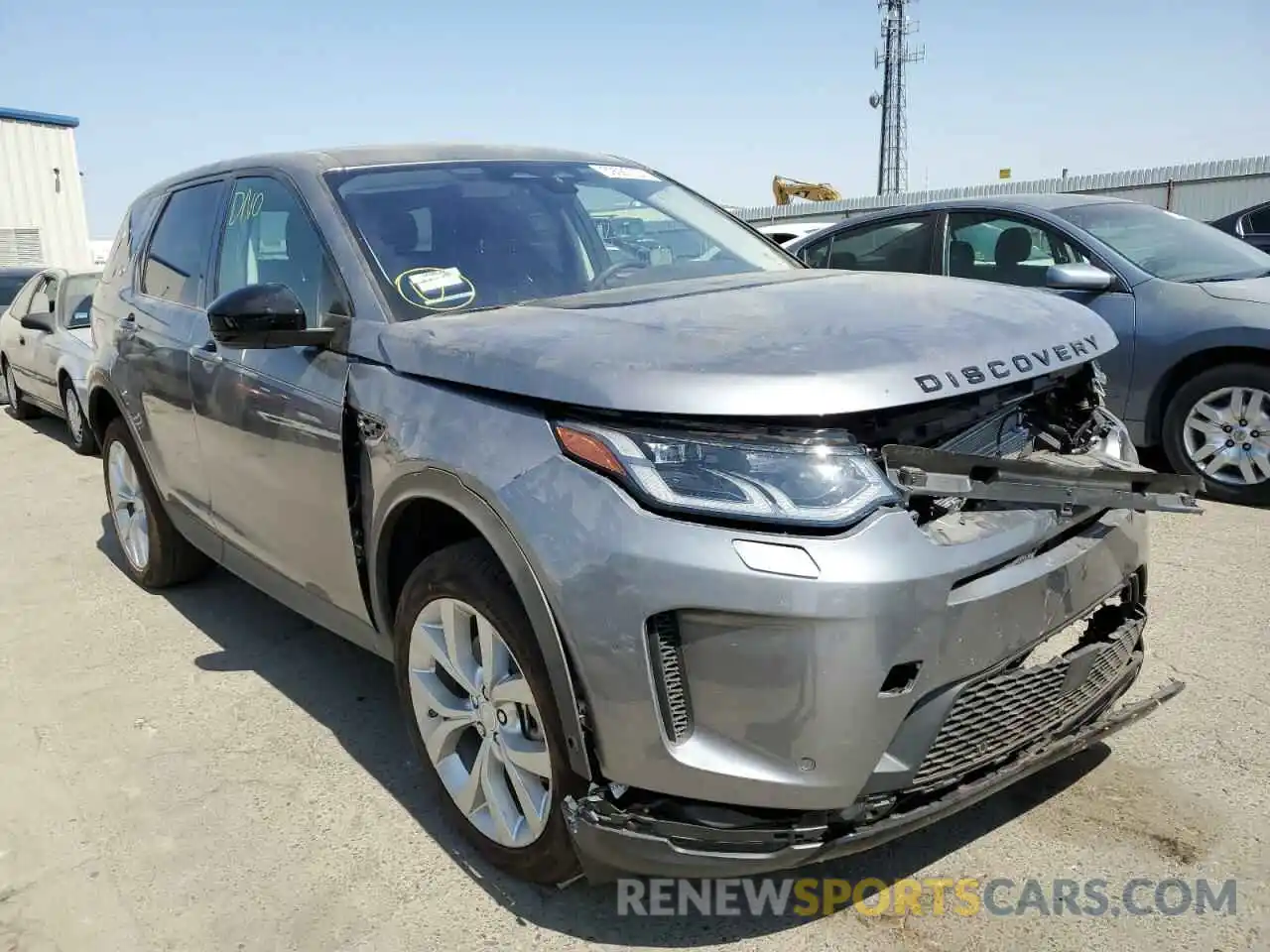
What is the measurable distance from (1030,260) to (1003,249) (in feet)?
0.61

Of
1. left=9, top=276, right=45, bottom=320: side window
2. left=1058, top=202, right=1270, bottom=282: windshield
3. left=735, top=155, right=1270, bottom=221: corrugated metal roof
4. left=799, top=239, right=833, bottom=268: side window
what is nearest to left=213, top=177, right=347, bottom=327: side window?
left=799, top=239, right=833, bottom=268: side window

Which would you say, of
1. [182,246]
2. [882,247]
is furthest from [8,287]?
[882,247]

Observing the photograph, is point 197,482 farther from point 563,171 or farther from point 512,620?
point 512,620

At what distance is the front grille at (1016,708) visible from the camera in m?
2.13

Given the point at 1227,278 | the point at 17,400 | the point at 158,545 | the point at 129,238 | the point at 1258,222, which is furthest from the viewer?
the point at 17,400

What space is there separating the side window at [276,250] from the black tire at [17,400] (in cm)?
785

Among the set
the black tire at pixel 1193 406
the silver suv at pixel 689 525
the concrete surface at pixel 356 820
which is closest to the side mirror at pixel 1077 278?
the black tire at pixel 1193 406

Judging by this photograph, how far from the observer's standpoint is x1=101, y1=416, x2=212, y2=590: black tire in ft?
15.2

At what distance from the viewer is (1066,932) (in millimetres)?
2285

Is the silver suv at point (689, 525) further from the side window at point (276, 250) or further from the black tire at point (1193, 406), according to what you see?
the black tire at point (1193, 406)

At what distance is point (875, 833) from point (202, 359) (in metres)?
2.82

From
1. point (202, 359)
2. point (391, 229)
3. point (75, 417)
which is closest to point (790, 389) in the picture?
point (391, 229)

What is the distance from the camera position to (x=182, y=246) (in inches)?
169

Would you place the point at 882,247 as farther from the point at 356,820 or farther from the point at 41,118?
the point at 41,118
